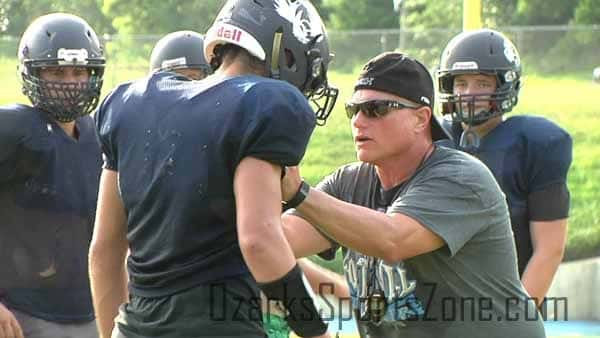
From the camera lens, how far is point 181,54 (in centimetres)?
641

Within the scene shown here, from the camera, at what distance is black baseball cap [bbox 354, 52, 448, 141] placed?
3885 millimetres

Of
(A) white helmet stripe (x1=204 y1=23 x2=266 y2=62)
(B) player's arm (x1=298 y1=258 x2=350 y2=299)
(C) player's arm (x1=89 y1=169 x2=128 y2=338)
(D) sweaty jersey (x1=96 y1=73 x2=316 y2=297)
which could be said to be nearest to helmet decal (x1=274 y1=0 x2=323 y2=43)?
(A) white helmet stripe (x1=204 y1=23 x2=266 y2=62)

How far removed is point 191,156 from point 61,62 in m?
2.15

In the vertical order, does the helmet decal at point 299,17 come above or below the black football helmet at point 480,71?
above

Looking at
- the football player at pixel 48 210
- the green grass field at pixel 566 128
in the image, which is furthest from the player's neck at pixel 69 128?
the green grass field at pixel 566 128

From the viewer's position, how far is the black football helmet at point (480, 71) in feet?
16.7

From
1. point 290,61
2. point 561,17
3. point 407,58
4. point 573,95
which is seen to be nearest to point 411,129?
point 407,58

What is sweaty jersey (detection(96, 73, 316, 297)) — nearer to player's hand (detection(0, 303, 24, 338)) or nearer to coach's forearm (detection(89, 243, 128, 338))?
coach's forearm (detection(89, 243, 128, 338))

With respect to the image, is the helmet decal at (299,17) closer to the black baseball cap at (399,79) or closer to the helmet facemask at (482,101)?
the black baseball cap at (399,79)

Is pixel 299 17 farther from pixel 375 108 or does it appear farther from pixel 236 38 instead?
pixel 375 108

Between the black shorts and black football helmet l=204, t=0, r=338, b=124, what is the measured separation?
1.80 feet

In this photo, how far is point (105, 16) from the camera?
715 inches

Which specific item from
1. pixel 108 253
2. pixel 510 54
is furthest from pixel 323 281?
pixel 510 54

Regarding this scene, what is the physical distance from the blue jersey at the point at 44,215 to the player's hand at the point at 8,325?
0.43 ft
